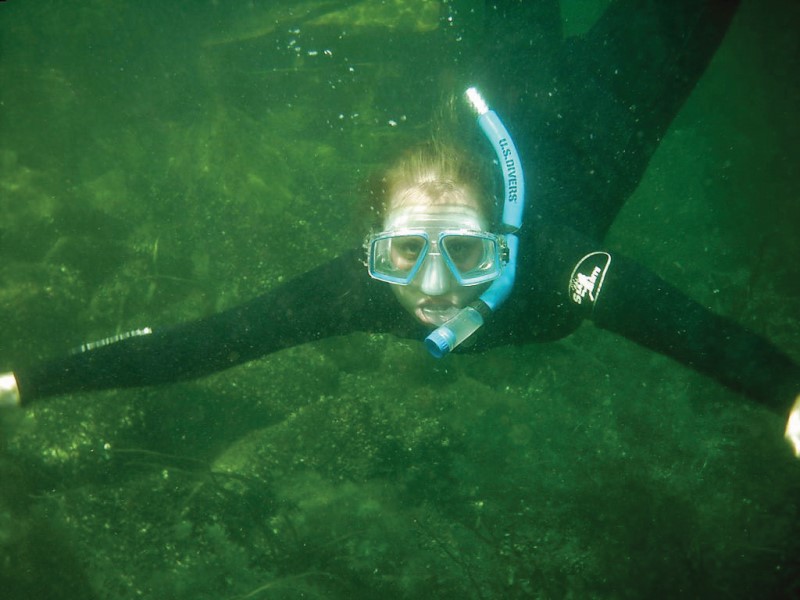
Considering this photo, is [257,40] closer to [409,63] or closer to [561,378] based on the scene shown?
[409,63]

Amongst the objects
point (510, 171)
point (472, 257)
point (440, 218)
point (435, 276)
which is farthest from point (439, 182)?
point (435, 276)

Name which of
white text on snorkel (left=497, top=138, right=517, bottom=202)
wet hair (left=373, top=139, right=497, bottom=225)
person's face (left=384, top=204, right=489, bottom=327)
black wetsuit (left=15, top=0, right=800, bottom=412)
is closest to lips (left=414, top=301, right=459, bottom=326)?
person's face (left=384, top=204, right=489, bottom=327)

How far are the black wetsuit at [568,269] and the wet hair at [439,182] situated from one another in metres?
0.45

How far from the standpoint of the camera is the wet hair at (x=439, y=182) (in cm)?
322

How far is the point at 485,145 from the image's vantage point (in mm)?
3695

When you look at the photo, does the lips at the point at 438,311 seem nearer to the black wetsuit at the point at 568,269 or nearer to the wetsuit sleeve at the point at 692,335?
the black wetsuit at the point at 568,269

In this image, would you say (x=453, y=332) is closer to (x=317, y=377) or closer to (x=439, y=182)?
(x=439, y=182)

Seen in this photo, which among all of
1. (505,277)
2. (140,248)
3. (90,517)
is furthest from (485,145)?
(90,517)

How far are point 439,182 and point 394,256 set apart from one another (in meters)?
0.66

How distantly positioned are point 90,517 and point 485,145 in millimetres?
5101

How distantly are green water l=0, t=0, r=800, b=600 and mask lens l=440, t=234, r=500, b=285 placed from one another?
1.07 m

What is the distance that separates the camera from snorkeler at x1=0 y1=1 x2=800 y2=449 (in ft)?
8.36

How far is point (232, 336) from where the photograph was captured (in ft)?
10.1

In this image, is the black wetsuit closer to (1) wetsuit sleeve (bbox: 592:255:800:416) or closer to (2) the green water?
(1) wetsuit sleeve (bbox: 592:255:800:416)
